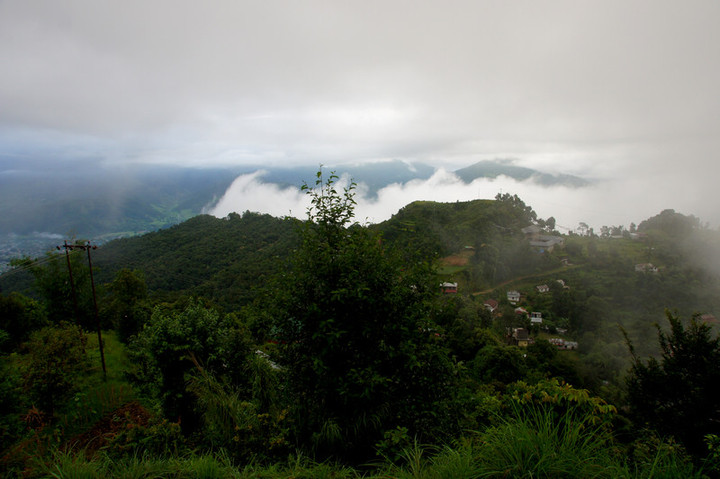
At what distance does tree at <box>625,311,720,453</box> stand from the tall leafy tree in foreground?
287 inches

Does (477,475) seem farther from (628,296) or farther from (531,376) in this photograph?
(628,296)

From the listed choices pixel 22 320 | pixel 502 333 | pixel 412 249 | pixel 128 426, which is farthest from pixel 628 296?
pixel 22 320

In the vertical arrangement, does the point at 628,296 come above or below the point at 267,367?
below

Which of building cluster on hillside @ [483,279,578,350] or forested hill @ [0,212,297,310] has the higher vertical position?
forested hill @ [0,212,297,310]

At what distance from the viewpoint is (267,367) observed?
209 inches

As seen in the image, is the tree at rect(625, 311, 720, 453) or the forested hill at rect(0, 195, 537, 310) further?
the forested hill at rect(0, 195, 537, 310)

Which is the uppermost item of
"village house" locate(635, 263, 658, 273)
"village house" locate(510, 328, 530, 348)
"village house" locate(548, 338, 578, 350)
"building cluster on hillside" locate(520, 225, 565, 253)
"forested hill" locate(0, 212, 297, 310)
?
"forested hill" locate(0, 212, 297, 310)

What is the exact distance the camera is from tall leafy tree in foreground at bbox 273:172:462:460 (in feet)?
12.0

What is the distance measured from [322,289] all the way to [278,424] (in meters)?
1.69

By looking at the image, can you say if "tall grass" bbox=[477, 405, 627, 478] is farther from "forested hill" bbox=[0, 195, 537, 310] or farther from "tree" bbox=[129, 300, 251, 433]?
"forested hill" bbox=[0, 195, 537, 310]

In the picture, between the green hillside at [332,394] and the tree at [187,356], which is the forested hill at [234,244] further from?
the tree at [187,356]

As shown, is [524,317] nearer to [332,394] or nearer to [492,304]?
[492,304]

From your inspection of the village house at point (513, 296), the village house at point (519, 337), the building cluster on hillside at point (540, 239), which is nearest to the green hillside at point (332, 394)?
the village house at point (519, 337)

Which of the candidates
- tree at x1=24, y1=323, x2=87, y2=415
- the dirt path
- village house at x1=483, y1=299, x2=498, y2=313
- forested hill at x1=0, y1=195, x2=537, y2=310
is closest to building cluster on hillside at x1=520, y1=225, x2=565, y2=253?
forested hill at x1=0, y1=195, x2=537, y2=310
